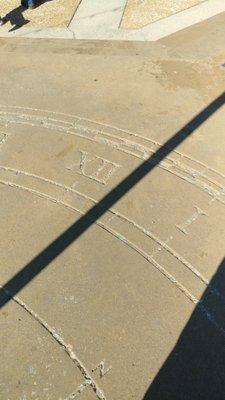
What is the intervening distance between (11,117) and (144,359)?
191 inches

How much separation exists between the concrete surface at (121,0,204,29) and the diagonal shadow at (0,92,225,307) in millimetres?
3570

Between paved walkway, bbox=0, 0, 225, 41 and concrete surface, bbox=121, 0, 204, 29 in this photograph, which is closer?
paved walkway, bbox=0, 0, 225, 41

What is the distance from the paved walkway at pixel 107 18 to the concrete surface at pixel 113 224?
90 centimetres

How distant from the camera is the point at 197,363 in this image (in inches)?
168

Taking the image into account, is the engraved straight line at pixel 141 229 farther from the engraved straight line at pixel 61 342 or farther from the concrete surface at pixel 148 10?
the concrete surface at pixel 148 10

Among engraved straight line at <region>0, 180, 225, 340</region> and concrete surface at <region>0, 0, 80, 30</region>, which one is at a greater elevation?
concrete surface at <region>0, 0, 80, 30</region>

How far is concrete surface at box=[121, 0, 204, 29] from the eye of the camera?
Result: 972 centimetres

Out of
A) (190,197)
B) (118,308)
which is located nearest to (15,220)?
(118,308)

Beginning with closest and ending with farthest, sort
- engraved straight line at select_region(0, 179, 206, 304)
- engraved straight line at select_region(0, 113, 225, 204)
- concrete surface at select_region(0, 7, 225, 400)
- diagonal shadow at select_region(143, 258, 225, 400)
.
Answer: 1. diagonal shadow at select_region(143, 258, 225, 400)
2. concrete surface at select_region(0, 7, 225, 400)
3. engraved straight line at select_region(0, 179, 206, 304)
4. engraved straight line at select_region(0, 113, 225, 204)

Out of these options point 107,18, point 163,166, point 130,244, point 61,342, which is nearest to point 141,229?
point 130,244

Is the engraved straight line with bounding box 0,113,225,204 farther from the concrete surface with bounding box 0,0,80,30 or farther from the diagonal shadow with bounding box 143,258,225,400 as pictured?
the concrete surface with bounding box 0,0,80,30

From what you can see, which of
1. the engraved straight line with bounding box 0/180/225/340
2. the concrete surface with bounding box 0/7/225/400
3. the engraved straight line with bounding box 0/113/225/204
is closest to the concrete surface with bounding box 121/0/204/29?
the concrete surface with bounding box 0/7/225/400

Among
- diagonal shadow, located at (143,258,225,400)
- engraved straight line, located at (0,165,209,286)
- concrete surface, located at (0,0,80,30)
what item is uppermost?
concrete surface, located at (0,0,80,30)

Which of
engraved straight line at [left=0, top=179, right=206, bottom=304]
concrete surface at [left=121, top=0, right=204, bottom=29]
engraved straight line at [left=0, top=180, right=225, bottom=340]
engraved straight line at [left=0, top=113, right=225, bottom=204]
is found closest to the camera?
engraved straight line at [left=0, top=180, right=225, bottom=340]
